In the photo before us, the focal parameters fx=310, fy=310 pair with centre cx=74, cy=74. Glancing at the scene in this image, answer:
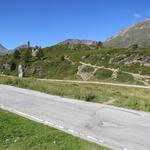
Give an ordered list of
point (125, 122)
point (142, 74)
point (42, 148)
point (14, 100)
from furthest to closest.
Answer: point (142, 74)
point (14, 100)
point (125, 122)
point (42, 148)

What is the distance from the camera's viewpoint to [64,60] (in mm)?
96500

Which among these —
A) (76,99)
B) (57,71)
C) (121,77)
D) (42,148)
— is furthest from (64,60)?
(42,148)

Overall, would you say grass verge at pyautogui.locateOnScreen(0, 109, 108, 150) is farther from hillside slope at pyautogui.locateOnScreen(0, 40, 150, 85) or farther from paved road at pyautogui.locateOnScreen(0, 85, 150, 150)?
hillside slope at pyautogui.locateOnScreen(0, 40, 150, 85)

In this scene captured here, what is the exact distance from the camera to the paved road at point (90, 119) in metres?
12.6

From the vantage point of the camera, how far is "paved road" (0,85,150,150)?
495 inches

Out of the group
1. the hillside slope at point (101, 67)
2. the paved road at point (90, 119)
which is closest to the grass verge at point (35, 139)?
the paved road at point (90, 119)

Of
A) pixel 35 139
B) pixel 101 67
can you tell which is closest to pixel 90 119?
pixel 35 139

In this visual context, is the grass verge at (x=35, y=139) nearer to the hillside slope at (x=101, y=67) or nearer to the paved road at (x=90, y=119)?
the paved road at (x=90, y=119)

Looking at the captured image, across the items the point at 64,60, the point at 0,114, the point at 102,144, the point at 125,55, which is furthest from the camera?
the point at 64,60

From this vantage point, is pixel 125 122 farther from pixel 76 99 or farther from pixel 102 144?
pixel 76 99

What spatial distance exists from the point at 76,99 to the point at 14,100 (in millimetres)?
4620

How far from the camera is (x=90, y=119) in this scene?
16.2 m

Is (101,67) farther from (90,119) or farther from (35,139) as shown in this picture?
(35,139)

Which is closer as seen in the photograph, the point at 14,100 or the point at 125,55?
the point at 14,100
